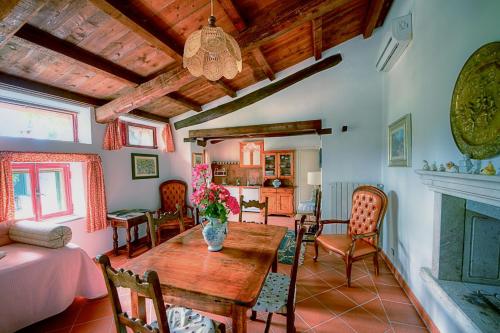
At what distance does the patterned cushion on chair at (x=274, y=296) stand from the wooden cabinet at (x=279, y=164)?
158 inches

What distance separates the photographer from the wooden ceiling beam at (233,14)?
6.68ft

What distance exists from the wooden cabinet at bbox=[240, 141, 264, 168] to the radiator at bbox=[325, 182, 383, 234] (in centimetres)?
279

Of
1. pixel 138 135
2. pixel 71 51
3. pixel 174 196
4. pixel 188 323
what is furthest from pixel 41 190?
pixel 188 323

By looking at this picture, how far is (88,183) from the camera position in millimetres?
2875

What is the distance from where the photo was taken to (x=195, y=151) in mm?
4508

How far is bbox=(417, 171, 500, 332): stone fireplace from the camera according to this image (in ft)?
3.97

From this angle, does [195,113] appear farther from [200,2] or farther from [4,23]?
[4,23]

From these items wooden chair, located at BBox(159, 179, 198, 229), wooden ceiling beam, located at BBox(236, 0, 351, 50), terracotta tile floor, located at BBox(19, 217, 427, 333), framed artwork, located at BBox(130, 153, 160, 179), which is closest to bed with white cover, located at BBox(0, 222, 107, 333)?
terracotta tile floor, located at BBox(19, 217, 427, 333)

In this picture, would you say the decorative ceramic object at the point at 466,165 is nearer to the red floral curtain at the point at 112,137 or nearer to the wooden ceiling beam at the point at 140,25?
the wooden ceiling beam at the point at 140,25

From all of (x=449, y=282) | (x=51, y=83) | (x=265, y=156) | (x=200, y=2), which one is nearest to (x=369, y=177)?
(x=449, y=282)

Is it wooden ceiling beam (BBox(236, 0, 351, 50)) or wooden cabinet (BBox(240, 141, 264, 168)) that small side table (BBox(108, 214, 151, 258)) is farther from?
wooden cabinet (BBox(240, 141, 264, 168))

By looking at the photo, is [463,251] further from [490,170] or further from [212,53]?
[212,53]

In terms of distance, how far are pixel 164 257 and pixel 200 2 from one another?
91.2 inches

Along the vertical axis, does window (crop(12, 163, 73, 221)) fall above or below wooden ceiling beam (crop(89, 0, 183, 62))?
below
